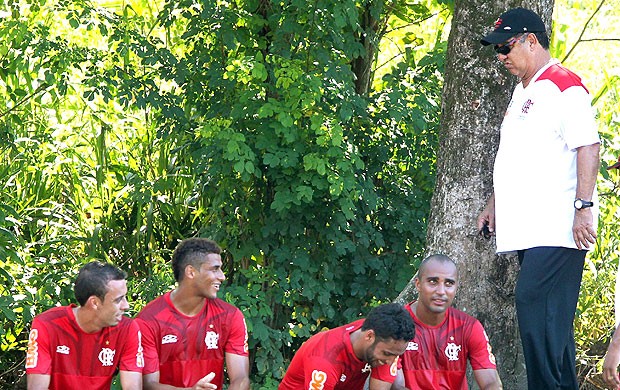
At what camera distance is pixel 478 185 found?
7461mm

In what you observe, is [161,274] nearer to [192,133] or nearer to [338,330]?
[192,133]

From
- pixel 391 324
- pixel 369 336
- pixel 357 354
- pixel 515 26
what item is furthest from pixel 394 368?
pixel 515 26

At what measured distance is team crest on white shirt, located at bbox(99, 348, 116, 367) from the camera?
6.36 metres

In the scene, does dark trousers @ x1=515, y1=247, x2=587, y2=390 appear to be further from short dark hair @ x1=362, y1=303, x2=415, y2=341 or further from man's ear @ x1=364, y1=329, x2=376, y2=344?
man's ear @ x1=364, y1=329, x2=376, y2=344

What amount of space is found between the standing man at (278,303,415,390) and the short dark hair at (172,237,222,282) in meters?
0.92

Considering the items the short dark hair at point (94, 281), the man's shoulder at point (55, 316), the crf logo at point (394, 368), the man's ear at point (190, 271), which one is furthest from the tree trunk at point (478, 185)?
the man's shoulder at point (55, 316)

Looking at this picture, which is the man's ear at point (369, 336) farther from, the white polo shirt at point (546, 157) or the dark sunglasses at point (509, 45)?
the dark sunglasses at point (509, 45)

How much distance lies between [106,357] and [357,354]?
148 cm

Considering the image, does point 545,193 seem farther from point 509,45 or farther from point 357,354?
point 357,354

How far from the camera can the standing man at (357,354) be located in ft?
19.1

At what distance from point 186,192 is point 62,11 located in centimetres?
204

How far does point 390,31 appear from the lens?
32.7 feet

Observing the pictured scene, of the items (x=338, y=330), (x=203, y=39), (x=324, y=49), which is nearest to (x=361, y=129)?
(x=324, y=49)

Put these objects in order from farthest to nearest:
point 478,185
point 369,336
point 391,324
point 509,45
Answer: point 478,185
point 509,45
point 369,336
point 391,324
